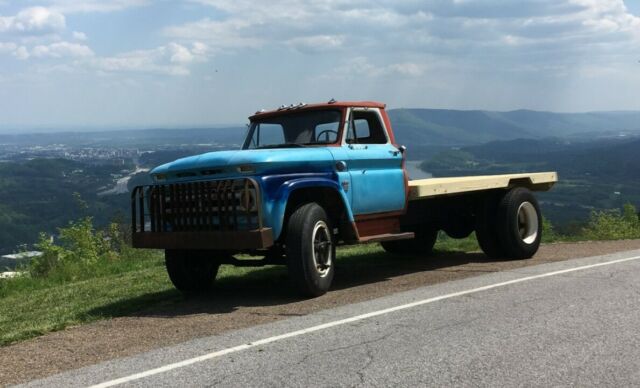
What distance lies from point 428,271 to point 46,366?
19.6 ft

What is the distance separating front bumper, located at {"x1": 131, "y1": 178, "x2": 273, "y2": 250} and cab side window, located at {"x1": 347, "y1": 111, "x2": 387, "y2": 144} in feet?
7.71

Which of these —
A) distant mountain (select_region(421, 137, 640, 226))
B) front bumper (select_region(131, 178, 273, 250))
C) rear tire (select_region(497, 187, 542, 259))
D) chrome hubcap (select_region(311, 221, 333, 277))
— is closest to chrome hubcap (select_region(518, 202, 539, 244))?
rear tire (select_region(497, 187, 542, 259))

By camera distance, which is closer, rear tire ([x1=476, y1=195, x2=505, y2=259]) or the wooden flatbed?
the wooden flatbed

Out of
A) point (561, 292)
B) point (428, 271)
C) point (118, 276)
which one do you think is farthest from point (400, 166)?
point (118, 276)

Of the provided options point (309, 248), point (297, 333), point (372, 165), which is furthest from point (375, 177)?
point (297, 333)

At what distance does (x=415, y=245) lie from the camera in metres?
11.8

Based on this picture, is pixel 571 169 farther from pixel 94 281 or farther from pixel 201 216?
pixel 201 216

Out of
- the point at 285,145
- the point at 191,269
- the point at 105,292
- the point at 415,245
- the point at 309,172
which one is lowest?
the point at 105,292

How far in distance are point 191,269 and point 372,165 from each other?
108 inches

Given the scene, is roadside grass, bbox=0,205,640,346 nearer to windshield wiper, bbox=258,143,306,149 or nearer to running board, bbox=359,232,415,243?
running board, bbox=359,232,415,243

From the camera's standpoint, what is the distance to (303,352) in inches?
198

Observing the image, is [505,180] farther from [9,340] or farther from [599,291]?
[9,340]

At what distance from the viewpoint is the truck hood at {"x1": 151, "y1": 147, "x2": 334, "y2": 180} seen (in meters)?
7.07

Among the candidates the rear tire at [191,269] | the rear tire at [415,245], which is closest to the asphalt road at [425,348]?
the rear tire at [191,269]
